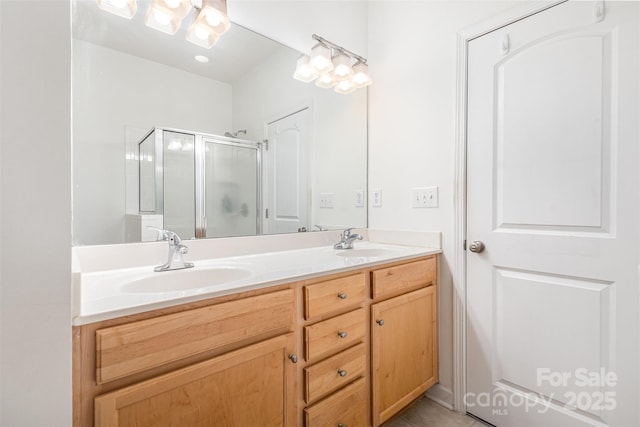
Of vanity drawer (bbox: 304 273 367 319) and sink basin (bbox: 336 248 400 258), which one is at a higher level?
sink basin (bbox: 336 248 400 258)

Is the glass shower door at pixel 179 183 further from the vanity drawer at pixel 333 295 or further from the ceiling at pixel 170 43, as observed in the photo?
the vanity drawer at pixel 333 295

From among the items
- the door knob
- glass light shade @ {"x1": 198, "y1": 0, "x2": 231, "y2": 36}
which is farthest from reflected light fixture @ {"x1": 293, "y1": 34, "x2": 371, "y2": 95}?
the door knob

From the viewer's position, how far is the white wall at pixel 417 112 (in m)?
1.55

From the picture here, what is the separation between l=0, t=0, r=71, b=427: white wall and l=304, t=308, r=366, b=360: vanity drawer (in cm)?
64

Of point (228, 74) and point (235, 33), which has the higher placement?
point (235, 33)

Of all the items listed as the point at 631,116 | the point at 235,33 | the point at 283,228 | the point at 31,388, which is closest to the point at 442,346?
the point at 283,228

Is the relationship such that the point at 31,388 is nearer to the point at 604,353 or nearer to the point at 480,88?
the point at 604,353

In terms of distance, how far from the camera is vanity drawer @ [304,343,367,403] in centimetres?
101

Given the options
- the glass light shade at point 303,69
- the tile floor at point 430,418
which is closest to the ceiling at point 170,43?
the glass light shade at point 303,69

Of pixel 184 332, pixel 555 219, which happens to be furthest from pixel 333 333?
pixel 555 219

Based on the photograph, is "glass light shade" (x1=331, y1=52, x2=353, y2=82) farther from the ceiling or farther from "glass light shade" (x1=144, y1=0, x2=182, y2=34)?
"glass light shade" (x1=144, y1=0, x2=182, y2=34)

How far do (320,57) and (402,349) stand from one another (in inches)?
62.7

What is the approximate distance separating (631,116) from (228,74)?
1639 mm

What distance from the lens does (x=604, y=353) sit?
1.13 m
